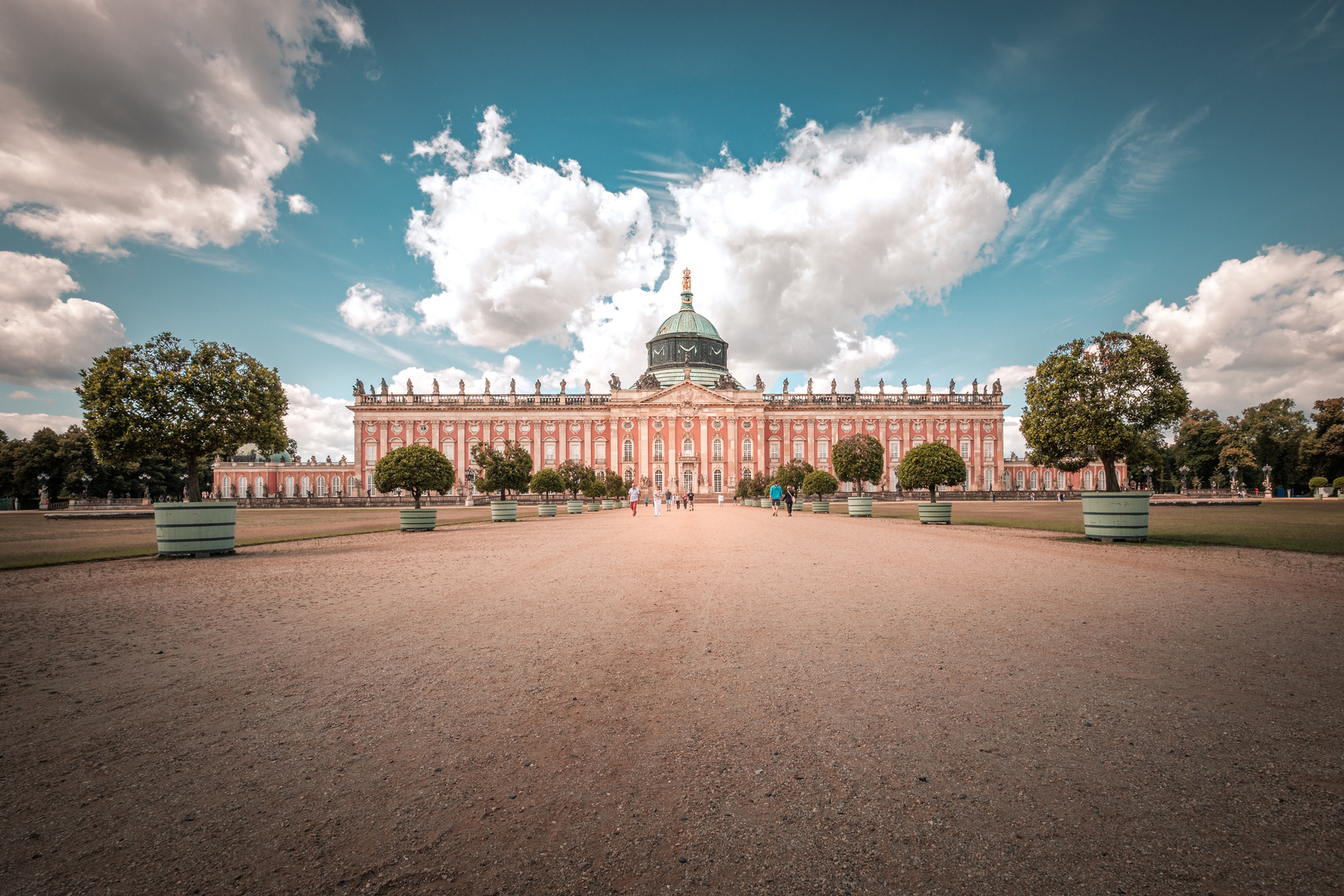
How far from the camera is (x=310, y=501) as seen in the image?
55.3m

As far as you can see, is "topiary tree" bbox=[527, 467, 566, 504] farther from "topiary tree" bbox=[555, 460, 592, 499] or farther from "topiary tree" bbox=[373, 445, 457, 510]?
"topiary tree" bbox=[373, 445, 457, 510]

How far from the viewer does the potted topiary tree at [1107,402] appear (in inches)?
524

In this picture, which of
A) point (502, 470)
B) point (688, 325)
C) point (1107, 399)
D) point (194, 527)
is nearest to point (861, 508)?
point (1107, 399)

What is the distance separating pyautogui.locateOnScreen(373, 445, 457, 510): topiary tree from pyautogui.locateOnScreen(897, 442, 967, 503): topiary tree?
54.0 ft

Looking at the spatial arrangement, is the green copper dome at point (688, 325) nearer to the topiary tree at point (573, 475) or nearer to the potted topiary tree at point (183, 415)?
the topiary tree at point (573, 475)

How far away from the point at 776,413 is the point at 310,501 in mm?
48042

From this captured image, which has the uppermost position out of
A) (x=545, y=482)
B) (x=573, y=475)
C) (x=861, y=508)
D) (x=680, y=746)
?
(x=573, y=475)

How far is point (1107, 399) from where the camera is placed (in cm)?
1360

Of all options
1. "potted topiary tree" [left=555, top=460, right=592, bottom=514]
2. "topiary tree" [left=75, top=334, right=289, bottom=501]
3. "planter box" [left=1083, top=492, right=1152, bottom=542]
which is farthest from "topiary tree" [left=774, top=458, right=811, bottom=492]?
"topiary tree" [left=75, top=334, right=289, bottom=501]

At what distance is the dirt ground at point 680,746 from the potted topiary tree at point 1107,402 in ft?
24.4

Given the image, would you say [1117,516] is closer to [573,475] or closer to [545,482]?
[545,482]

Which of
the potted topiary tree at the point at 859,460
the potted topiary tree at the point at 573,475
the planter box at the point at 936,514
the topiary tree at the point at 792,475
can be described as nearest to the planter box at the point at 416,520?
the planter box at the point at 936,514

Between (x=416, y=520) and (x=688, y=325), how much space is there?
204ft

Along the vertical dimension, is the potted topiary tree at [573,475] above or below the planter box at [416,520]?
above
